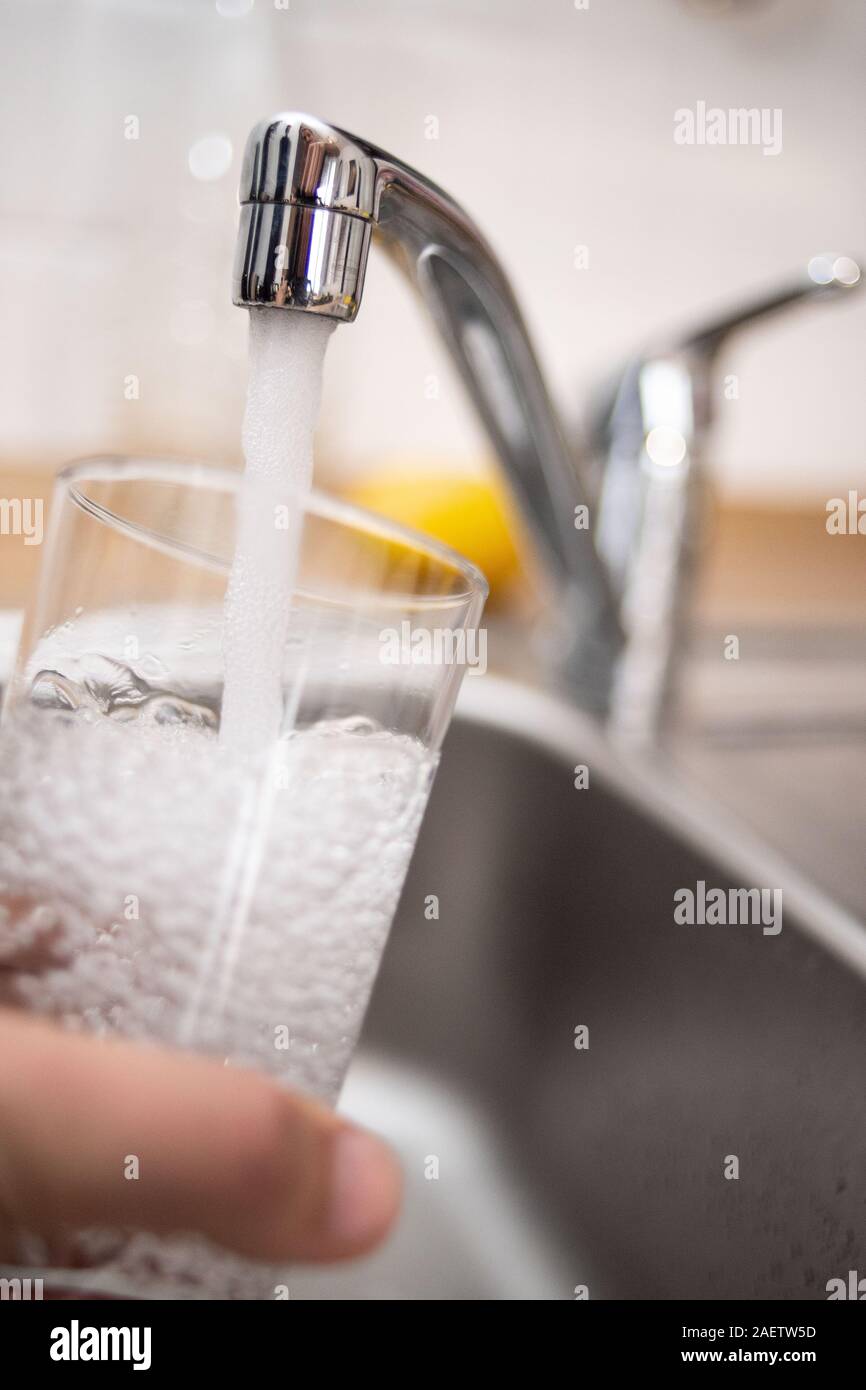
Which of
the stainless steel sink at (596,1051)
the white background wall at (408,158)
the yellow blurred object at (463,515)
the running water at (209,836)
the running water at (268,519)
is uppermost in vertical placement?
the white background wall at (408,158)

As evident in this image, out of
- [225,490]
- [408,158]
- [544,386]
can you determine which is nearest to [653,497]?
[544,386]

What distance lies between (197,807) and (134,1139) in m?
0.07

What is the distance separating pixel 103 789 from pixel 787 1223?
0.26 meters

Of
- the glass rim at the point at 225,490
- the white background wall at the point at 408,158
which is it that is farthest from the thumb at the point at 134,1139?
the white background wall at the point at 408,158

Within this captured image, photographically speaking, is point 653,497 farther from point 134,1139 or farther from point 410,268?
point 134,1139

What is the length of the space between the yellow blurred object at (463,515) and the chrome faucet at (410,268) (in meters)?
0.37

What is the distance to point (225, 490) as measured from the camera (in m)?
0.31

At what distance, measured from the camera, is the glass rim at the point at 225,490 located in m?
0.27

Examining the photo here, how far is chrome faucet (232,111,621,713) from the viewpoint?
0.80ft

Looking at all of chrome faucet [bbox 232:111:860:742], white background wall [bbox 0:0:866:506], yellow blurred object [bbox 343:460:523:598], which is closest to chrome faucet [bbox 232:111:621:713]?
chrome faucet [bbox 232:111:860:742]

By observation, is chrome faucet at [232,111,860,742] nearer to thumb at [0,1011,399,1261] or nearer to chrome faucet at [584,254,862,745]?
chrome faucet at [584,254,862,745]

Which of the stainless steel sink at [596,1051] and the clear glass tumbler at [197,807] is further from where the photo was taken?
the stainless steel sink at [596,1051]

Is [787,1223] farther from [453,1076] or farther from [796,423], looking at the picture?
[796,423]

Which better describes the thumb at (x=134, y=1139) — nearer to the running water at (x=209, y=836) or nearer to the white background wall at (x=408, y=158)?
the running water at (x=209, y=836)
